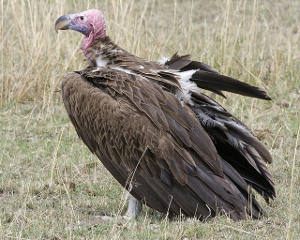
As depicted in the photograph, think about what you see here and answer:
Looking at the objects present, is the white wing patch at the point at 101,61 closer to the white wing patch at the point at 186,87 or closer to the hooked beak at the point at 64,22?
the hooked beak at the point at 64,22

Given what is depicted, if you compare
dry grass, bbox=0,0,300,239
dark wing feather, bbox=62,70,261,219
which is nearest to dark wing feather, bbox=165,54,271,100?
dark wing feather, bbox=62,70,261,219

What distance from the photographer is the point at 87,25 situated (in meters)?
6.43

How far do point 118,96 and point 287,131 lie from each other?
9.80 feet

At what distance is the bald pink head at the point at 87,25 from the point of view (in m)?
6.38

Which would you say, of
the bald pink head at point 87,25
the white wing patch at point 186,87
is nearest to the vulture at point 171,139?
the white wing patch at point 186,87

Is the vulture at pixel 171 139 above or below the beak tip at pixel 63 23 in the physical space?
below

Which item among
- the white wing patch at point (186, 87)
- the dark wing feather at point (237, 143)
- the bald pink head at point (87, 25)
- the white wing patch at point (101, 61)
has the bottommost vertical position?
the dark wing feather at point (237, 143)

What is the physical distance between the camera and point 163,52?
9.62m

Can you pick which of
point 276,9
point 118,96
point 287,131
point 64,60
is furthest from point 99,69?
point 276,9

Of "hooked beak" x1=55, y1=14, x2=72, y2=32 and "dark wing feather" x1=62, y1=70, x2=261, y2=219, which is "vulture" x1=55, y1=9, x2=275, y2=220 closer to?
"dark wing feather" x1=62, y1=70, x2=261, y2=219

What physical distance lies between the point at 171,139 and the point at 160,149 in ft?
0.36

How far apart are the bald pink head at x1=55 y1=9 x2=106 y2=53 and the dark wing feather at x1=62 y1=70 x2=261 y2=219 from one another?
32.5 inches

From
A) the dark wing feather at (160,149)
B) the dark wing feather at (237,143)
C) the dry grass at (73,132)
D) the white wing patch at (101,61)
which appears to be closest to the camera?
the dry grass at (73,132)

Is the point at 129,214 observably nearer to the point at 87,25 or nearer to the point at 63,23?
the point at 87,25
